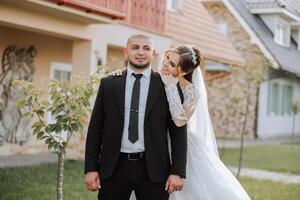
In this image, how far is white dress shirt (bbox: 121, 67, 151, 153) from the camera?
4012mm

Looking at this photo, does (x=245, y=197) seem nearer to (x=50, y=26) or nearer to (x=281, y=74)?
(x=50, y=26)

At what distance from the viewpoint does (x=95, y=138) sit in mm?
4105

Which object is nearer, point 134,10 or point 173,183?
point 173,183

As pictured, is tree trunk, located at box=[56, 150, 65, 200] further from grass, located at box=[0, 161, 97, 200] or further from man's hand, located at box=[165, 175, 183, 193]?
grass, located at box=[0, 161, 97, 200]

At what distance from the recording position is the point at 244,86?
76.0 ft

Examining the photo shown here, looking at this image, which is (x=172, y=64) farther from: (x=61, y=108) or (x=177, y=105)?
(x=61, y=108)

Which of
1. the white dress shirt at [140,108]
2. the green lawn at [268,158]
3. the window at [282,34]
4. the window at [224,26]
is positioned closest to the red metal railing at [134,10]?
the green lawn at [268,158]

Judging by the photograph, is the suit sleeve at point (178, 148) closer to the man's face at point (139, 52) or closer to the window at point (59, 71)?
the man's face at point (139, 52)

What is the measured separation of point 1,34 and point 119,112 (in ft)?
28.1

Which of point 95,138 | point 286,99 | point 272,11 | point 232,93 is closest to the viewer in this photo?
point 95,138

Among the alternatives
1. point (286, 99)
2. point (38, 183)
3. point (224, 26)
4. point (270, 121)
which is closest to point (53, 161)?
point (38, 183)

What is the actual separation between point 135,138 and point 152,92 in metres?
0.35

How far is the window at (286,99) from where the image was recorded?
27.1 m

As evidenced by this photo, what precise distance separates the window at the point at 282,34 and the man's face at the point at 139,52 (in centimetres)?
2304
